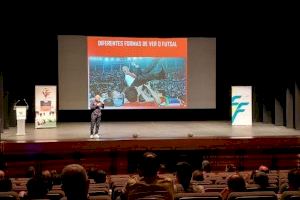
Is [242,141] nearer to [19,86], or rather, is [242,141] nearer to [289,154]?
[289,154]

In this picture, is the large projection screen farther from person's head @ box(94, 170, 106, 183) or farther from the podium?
person's head @ box(94, 170, 106, 183)

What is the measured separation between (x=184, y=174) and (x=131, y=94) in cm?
1147

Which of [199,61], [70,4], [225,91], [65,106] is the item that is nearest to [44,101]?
[65,106]

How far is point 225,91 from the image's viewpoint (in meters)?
17.2

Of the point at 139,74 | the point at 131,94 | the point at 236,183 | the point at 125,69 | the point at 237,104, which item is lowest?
the point at 236,183

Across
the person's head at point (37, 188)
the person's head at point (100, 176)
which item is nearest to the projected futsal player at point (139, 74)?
the person's head at point (100, 176)

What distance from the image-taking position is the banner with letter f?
14.0 metres

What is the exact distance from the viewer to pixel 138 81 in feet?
50.3

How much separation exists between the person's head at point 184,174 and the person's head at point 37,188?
111 centimetres

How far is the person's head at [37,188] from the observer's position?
12.3 ft

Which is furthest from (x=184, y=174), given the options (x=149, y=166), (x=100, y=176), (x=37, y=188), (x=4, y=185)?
(x=100, y=176)

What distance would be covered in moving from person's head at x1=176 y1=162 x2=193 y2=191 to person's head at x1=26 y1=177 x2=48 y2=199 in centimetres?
111

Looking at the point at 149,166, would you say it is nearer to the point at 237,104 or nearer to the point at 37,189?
the point at 37,189

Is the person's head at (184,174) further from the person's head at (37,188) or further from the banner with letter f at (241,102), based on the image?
the banner with letter f at (241,102)
